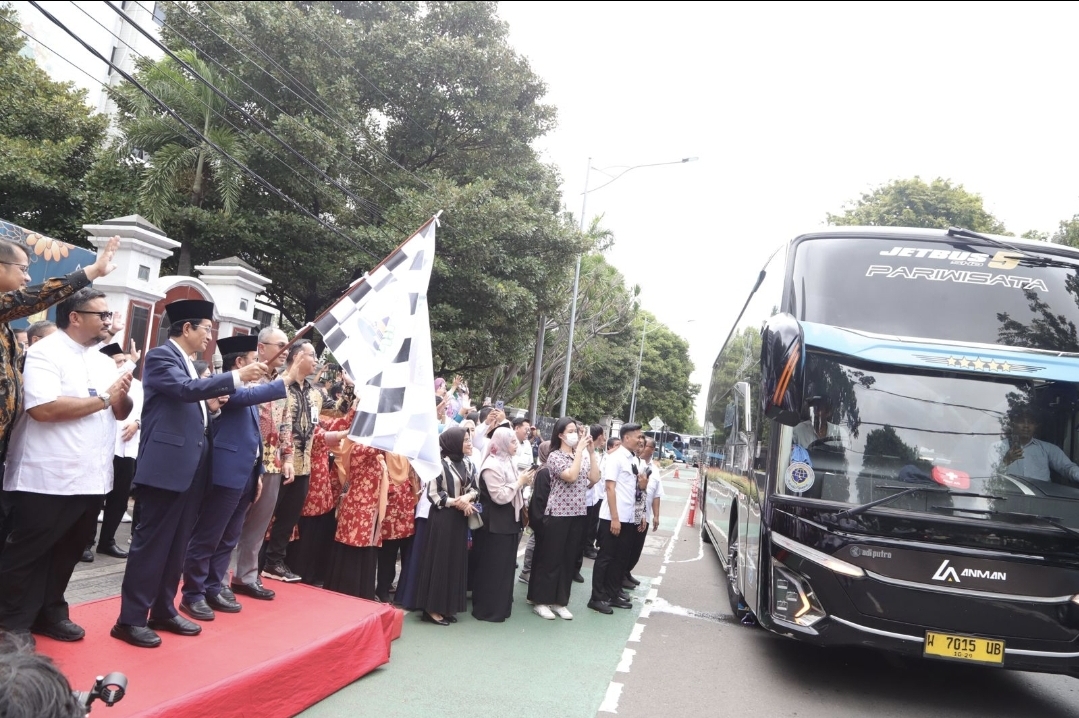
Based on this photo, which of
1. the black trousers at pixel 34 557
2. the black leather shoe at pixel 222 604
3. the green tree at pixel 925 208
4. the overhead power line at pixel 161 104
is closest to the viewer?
the black trousers at pixel 34 557

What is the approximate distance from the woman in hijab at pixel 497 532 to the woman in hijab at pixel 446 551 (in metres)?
0.22

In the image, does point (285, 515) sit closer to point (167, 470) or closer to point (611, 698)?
point (167, 470)

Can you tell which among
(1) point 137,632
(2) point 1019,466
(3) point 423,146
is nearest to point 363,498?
(1) point 137,632

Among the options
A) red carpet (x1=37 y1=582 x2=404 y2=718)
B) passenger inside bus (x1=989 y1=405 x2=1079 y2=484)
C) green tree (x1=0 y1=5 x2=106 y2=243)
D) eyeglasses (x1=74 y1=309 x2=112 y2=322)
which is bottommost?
red carpet (x1=37 y1=582 x2=404 y2=718)

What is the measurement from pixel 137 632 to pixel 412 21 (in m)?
16.3

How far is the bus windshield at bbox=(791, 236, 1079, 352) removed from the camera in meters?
6.00

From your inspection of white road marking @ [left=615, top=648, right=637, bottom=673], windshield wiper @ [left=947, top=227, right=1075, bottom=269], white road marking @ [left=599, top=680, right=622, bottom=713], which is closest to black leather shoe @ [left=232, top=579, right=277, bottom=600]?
white road marking @ [left=599, top=680, right=622, bottom=713]

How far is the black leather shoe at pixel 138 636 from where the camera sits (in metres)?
4.26

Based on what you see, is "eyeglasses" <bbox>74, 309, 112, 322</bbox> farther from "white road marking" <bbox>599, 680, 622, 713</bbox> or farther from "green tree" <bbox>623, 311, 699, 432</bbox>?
"green tree" <bbox>623, 311, 699, 432</bbox>

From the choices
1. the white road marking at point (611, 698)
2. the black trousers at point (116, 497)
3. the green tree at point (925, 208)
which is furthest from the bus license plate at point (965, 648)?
the green tree at point (925, 208)

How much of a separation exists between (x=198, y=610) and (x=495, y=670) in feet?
6.87

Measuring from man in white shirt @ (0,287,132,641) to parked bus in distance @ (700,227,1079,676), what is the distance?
421 cm

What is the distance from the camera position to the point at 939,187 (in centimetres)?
2923

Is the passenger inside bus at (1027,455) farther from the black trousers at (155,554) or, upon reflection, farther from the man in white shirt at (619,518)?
the black trousers at (155,554)
